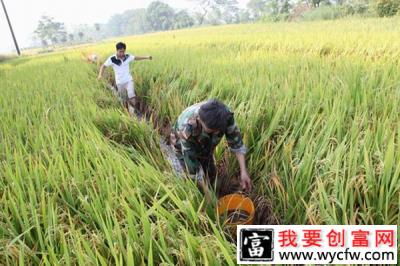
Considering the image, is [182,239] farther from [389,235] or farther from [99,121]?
[99,121]

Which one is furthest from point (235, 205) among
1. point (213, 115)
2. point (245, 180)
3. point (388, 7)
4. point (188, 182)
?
point (388, 7)

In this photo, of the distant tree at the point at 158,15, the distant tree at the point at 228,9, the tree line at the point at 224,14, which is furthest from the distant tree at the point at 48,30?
the distant tree at the point at 228,9

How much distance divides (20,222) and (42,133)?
1.26m

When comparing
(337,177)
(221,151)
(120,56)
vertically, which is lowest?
(221,151)

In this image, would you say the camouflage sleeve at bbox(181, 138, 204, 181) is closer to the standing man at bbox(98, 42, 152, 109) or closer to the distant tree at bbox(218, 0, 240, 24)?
the standing man at bbox(98, 42, 152, 109)

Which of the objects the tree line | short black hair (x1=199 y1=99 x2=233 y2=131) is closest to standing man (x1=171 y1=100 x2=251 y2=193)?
short black hair (x1=199 y1=99 x2=233 y2=131)

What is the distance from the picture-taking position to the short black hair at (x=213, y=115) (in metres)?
1.75

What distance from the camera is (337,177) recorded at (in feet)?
5.01

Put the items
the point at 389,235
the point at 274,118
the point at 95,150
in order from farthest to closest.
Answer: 1. the point at 274,118
2. the point at 95,150
3. the point at 389,235

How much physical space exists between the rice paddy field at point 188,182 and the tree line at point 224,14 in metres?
12.7

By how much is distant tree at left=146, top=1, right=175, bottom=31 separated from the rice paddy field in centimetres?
7020

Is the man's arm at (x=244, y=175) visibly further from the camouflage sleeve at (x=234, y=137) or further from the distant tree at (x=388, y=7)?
the distant tree at (x=388, y=7)

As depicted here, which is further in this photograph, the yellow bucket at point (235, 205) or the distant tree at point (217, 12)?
the distant tree at point (217, 12)

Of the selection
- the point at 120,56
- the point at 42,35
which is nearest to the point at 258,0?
the point at 42,35
